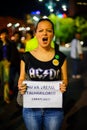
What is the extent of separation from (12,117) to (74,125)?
4.29 ft

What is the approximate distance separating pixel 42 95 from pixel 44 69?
342 mm

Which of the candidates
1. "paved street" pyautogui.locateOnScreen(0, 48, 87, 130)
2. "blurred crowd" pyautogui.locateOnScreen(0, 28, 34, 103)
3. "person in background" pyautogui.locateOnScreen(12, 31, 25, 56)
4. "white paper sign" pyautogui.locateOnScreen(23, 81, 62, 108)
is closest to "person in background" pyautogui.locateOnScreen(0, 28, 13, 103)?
"blurred crowd" pyautogui.locateOnScreen(0, 28, 34, 103)

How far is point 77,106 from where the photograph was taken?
894 centimetres

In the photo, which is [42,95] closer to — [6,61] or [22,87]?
[22,87]

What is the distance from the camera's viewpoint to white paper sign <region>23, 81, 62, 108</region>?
14.0 ft

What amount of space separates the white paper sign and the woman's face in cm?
42

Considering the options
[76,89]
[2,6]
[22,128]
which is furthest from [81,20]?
[22,128]

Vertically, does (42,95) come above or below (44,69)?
below

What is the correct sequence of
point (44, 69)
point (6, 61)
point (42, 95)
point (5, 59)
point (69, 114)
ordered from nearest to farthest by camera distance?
1. point (44, 69)
2. point (42, 95)
3. point (69, 114)
4. point (6, 61)
5. point (5, 59)

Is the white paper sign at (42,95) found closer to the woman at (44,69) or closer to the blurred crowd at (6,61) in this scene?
A: the woman at (44,69)

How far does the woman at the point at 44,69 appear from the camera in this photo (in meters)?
4.19

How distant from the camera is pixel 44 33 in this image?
4199 millimetres

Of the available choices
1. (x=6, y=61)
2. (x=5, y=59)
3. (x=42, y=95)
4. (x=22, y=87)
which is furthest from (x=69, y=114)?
(x=22, y=87)

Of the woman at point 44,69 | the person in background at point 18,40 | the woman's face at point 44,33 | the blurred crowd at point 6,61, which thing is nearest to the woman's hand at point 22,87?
the woman at point 44,69
